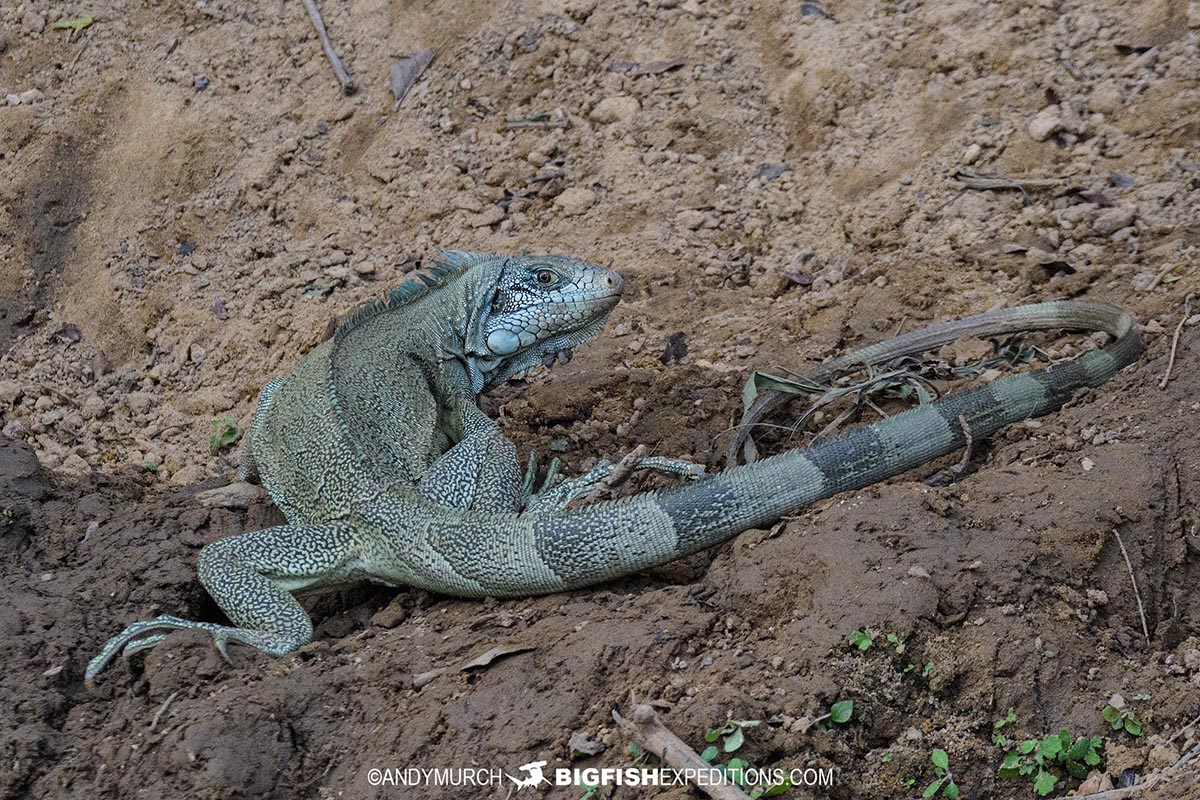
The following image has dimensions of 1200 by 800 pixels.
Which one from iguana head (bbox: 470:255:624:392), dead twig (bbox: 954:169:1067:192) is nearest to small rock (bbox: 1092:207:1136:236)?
dead twig (bbox: 954:169:1067:192)

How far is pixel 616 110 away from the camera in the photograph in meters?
7.93

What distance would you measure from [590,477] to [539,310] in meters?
1.07

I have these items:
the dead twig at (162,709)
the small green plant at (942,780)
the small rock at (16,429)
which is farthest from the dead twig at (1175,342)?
the small rock at (16,429)

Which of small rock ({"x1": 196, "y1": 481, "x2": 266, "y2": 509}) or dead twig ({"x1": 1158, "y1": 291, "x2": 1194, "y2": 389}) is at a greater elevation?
small rock ({"x1": 196, "y1": 481, "x2": 266, "y2": 509})

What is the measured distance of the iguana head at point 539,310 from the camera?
5949 millimetres

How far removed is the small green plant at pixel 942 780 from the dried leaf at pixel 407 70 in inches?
245

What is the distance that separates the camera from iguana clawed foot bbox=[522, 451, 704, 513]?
16.9 feet

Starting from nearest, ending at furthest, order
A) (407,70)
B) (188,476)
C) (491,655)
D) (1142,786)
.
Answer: (1142,786) → (491,655) → (188,476) → (407,70)

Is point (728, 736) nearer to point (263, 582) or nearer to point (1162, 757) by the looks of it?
point (1162, 757)

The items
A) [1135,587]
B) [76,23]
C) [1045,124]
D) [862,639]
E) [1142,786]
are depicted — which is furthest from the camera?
[76,23]

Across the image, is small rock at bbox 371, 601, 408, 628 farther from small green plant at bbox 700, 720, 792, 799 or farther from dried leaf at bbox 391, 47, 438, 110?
dried leaf at bbox 391, 47, 438, 110

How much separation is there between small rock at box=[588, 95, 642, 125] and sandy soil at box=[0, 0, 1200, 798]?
3 cm

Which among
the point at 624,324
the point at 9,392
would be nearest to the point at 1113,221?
the point at 624,324

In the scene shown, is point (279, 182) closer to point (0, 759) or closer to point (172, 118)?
point (172, 118)
